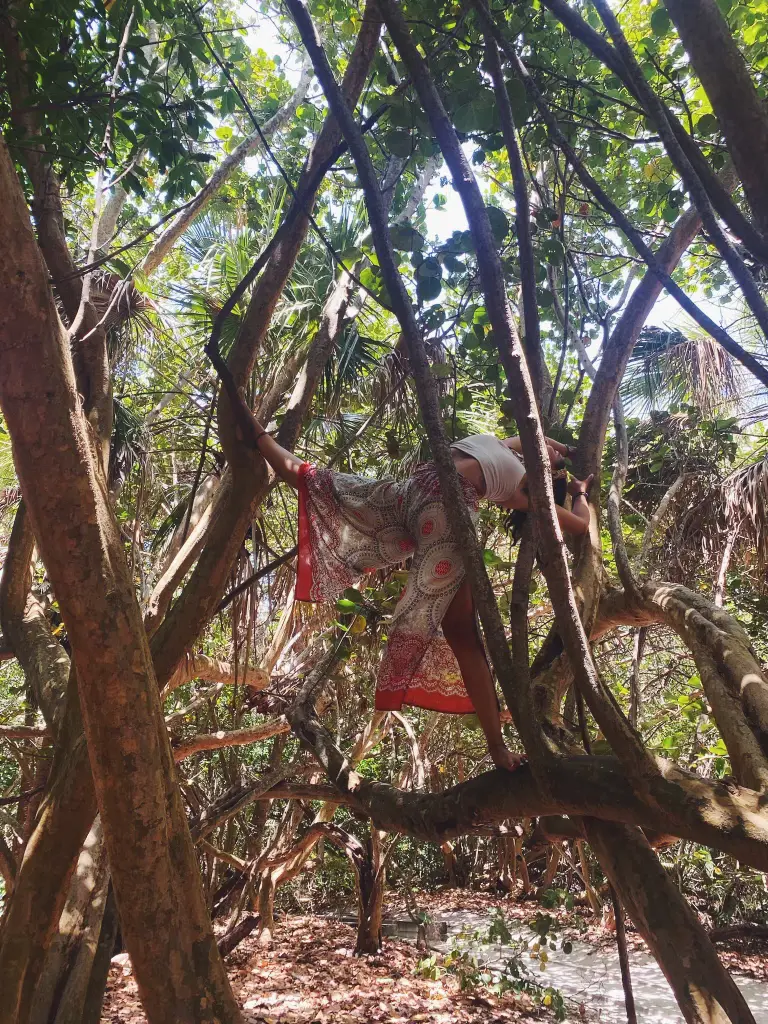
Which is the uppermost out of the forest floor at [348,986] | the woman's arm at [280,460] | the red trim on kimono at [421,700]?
the woman's arm at [280,460]

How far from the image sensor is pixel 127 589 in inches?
67.2

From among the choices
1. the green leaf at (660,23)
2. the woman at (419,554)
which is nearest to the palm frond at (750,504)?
the woman at (419,554)

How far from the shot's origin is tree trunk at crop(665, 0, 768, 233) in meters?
1.00

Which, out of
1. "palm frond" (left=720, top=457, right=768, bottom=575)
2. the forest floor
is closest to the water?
the forest floor

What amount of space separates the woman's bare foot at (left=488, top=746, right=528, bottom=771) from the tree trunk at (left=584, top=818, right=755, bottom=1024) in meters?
0.23

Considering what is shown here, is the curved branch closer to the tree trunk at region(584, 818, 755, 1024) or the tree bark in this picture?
the tree bark

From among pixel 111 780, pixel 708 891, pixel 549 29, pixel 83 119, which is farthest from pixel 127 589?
pixel 708 891

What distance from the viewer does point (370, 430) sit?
5.54m

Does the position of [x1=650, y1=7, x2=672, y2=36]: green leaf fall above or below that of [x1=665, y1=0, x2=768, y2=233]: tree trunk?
above

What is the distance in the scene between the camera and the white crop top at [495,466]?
7.41 ft

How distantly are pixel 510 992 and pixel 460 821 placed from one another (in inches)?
178

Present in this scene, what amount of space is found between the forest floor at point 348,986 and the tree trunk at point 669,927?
4.04m

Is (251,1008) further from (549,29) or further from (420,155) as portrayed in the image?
(549,29)

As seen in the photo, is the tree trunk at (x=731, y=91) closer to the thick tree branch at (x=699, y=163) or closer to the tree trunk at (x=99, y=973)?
the thick tree branch at (x=699, y=163)
